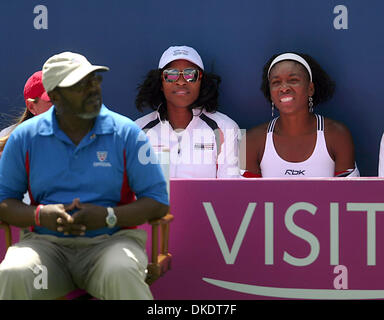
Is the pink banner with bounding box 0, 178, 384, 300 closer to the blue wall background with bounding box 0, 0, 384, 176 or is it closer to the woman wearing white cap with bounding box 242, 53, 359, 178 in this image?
the woman wearing white cap with bounding box 242, 53, 359, 178

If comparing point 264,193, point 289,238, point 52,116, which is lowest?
point 289,238

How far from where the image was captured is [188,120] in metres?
5.31

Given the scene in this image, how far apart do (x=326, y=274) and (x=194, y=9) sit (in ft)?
8.78

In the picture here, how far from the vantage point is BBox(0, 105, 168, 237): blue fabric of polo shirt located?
3.32 metres

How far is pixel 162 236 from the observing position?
12.1 feet

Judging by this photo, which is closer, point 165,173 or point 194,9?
point 165,173

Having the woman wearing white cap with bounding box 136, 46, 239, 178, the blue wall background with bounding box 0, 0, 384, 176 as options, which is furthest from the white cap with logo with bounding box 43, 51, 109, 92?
the blue wall background with bounding box 0, 0, 384, 176

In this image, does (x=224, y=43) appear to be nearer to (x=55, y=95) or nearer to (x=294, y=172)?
(x=294, y=172)

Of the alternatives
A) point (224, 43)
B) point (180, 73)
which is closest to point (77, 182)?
point (180, 73)
